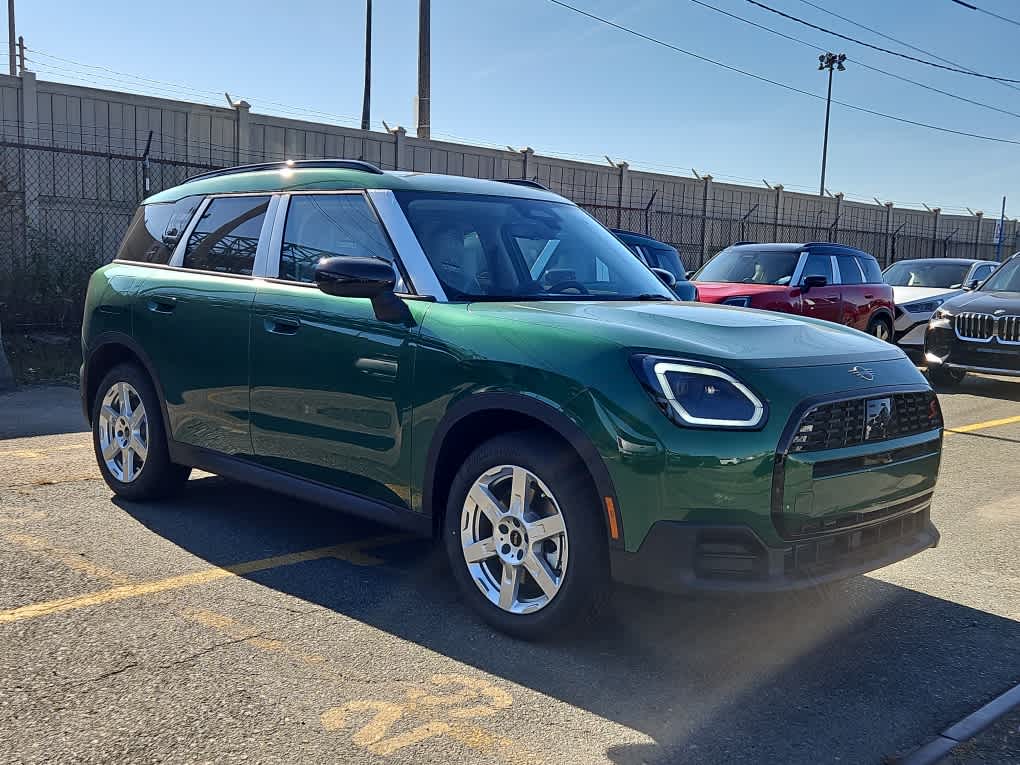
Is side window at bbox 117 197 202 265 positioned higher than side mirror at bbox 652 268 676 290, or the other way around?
side window at bbox 117 197 202 265

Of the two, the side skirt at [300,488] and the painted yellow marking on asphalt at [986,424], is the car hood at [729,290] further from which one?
the side skirt at [300,488]

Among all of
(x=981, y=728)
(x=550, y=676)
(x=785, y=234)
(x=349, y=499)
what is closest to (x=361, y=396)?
(x=349, y=499)

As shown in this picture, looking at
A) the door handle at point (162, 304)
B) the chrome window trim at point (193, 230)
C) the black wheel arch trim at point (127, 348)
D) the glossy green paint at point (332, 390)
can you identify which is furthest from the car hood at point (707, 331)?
the black wheel arch trim at point (127, 348)

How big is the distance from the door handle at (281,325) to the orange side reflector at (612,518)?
72.0 inches

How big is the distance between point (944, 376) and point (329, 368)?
9.78m

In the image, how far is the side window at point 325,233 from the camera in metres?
4.55

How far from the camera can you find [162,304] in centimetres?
543

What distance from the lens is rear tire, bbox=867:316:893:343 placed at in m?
13.5

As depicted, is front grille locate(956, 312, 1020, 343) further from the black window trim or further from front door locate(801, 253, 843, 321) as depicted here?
→ the black window trim

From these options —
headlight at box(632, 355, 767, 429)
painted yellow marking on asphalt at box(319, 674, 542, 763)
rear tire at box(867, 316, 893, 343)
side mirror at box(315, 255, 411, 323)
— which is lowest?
painted yellow marking on asphalt at box(319, 674, 542, 763)

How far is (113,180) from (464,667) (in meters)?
13.1

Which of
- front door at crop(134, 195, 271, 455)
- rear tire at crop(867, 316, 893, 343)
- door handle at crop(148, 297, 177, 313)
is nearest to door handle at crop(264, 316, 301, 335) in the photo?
front door at crop(134, 195, 271, 455)

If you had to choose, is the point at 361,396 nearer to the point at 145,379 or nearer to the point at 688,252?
the point at 145,379

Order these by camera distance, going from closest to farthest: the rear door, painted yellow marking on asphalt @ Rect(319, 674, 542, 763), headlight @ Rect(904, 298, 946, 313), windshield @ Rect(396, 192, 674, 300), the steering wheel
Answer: painted yellow marking on asphalt @ Rect(319, 674, 542, 763)
windshield @ Rect(396, 192, 674, 300)
the steering wheel
the rear door
headlight @ Rect(904, 298, 946, 313)
